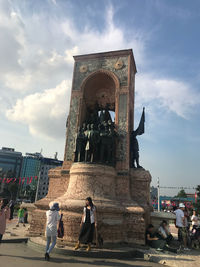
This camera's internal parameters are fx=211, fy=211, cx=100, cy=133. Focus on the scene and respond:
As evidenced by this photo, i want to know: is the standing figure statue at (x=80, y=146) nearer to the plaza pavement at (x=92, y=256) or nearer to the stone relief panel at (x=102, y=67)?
the stone relief panel at (x=102, y=67)

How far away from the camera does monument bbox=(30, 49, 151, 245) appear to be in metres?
8.17

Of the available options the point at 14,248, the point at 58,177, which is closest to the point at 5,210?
the point at 14,248

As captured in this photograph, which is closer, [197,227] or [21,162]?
[197,227]

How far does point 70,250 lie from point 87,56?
10.9 m

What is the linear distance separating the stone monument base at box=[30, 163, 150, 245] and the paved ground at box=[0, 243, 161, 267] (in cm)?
128

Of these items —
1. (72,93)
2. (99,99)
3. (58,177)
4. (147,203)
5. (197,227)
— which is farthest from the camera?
(99,99)

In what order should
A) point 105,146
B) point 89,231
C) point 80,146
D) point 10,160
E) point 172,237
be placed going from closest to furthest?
point 89,231
point 172,237
point 105,146
point 80,146
point 10,160

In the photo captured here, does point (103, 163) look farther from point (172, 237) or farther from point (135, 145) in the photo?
point (172, 237)

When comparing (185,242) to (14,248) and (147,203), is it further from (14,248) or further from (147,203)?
(14,248)

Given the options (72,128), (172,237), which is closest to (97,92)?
(72,128)

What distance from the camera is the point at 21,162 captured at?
320 feet

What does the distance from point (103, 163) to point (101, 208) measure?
2393mm

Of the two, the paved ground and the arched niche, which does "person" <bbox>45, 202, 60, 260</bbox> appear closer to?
the paved ground

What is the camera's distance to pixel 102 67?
12.8 meters
